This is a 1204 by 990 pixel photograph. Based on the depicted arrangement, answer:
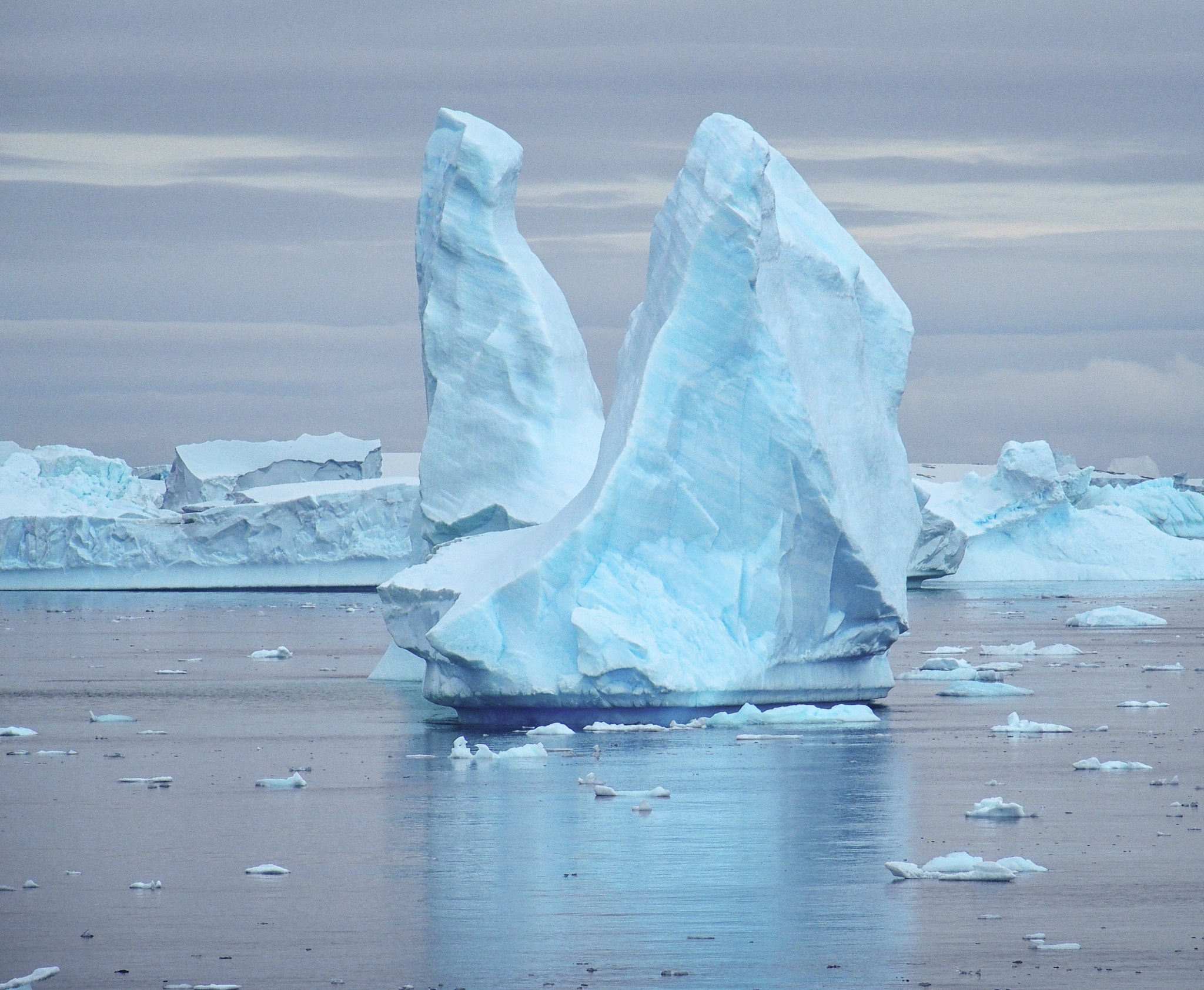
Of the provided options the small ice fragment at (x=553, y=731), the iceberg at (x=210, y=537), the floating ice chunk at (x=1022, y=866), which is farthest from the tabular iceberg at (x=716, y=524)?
the iceberg at (x=210, y=537)

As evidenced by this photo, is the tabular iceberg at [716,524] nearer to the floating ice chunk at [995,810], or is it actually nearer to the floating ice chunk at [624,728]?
the floating ice chunk at [624,728]

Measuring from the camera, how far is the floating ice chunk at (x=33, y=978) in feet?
23.1

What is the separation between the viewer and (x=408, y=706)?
17891 mm

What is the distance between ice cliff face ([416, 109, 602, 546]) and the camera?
65.0ft

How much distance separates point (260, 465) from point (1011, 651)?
29.2 metres

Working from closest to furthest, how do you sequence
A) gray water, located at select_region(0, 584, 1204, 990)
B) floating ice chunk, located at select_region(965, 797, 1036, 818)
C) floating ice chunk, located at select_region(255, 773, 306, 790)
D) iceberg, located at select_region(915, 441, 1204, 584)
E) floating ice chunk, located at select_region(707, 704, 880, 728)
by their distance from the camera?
gray water, located at select_region(0, 584, 1204, 990), floating ice chunk, located at select_region(965, 797, 1036, 818), floating ice chunk, located at select_region(255, 773, 306, 790), floating ice chunk, located at select_region(707, 704, 880, 728), iceberg, located at select_region(915, 441, 1204, 584)

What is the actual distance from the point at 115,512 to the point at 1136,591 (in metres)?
23.1

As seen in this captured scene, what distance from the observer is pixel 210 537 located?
43.3 metres

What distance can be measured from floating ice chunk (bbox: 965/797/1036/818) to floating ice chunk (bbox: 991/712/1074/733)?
169 inches

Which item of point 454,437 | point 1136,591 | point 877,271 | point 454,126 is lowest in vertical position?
point 1136,591

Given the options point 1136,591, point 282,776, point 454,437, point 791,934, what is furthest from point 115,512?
point 791,934

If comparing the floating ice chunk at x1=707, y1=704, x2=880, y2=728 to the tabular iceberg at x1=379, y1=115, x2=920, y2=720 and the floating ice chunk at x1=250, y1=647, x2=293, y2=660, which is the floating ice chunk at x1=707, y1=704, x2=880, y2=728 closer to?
the tabular iceberg at x1=379, y1=115, x2=920, y2=720

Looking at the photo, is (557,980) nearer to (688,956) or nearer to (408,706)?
(688,956)

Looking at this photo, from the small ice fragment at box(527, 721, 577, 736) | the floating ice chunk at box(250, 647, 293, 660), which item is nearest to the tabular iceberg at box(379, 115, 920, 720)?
the small ice fragment at box(527, 721, 577, 736)
